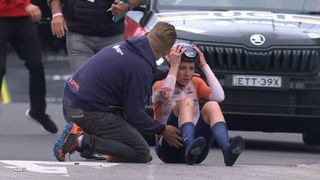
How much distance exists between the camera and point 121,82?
8516 millimetres

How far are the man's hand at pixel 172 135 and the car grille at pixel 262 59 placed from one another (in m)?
1.91

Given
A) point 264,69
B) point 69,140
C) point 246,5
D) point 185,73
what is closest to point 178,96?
point 185,73

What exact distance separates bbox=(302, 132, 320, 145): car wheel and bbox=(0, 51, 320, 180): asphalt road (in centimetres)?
7

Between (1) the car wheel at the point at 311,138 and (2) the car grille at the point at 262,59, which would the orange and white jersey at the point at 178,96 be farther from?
(1) the car wheel at the point at 311,138

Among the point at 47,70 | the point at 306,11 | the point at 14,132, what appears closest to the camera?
the point at 306,11

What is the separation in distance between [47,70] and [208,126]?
8.92 m

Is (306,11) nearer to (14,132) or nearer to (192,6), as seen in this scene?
(192,6)

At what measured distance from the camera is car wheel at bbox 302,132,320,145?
38.4 ft

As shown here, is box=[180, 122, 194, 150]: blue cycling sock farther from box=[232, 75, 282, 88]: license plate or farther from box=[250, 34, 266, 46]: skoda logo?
box=[250, 34, 266, 46]: skoda logo

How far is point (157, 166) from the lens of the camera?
8.47 metres

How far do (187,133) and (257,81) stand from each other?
2.12m

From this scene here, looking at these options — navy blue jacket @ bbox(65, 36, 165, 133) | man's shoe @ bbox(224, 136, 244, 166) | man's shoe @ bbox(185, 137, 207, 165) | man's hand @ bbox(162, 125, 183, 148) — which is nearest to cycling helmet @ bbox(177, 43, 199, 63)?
navy blue jacket @ bbox(65, 36, 165, 133)

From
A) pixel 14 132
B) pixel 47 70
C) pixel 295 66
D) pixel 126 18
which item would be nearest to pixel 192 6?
pixel 126 18

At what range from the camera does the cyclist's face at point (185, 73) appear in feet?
29.1
